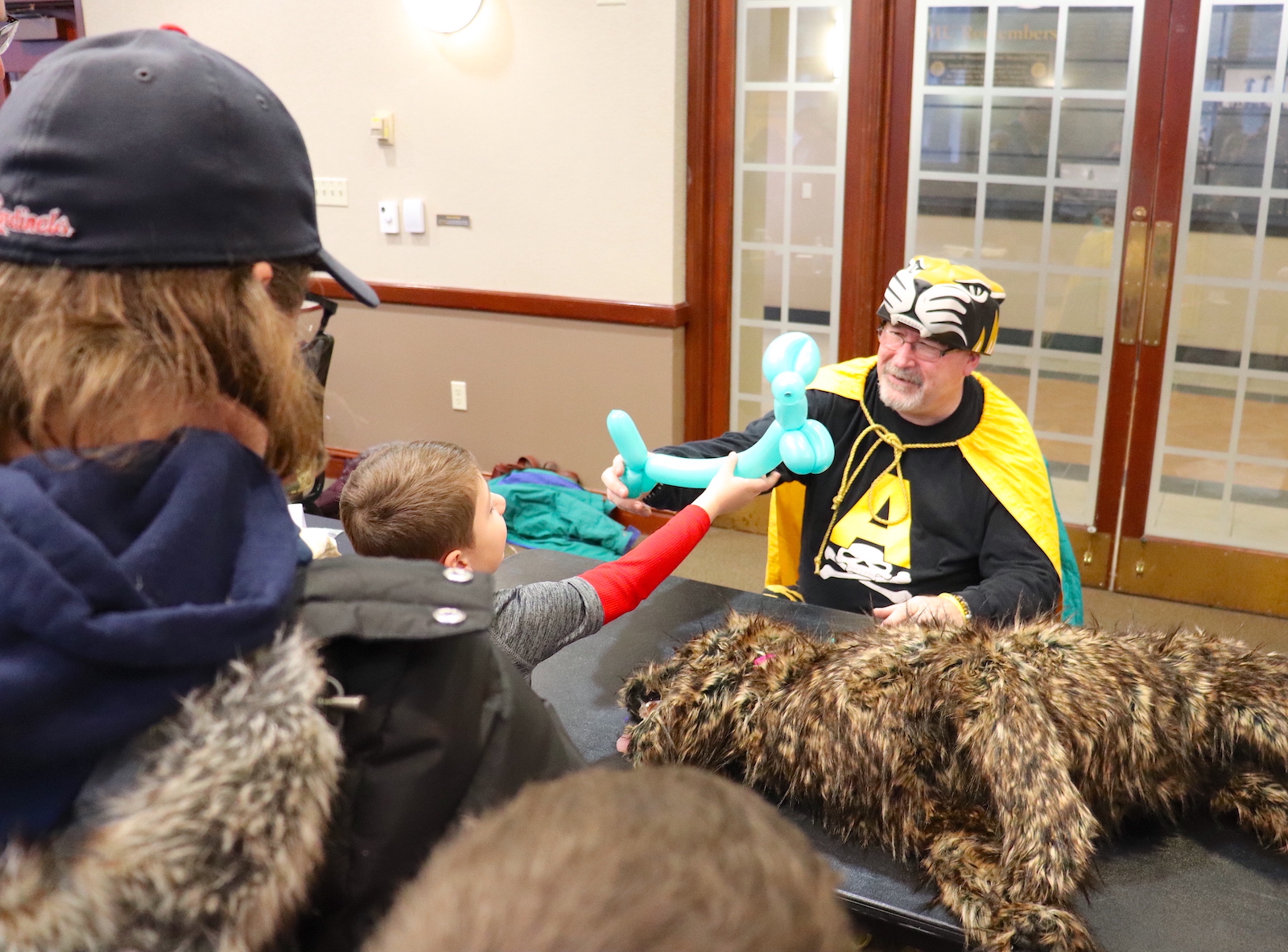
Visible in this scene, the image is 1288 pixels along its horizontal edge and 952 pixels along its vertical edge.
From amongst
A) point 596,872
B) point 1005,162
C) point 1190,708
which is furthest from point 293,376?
point 1005,162

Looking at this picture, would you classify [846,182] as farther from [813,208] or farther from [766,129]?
[766,129]

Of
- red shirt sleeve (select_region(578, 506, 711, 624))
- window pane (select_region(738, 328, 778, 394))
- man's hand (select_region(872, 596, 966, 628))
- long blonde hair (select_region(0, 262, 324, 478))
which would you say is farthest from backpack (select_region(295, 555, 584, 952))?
window pane (select_region(738, 328, 778, 394))

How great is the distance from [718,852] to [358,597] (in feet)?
1.06

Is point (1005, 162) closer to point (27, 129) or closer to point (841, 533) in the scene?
point (841, 533)

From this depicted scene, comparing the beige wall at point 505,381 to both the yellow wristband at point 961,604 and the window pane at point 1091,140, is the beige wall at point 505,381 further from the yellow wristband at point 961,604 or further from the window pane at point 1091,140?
the yellow wristband at point 961,604

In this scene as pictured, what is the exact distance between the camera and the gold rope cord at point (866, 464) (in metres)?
2.26

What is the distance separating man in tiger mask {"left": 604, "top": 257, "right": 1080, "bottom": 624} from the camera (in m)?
2.15

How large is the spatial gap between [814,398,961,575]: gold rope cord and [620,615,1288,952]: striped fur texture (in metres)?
0.78

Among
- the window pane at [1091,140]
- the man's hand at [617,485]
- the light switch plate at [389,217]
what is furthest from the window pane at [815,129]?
the man's hand at [617,485]

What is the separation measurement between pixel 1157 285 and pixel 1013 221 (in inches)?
19.1

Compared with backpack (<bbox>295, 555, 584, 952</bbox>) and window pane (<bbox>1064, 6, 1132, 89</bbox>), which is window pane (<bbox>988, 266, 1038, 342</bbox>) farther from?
backpack (<bbox>295, 555, 584, 952</bbox>)

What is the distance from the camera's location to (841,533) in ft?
7.45

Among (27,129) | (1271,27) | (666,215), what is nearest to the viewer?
(27,129)

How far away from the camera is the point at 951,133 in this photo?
3.59 m
